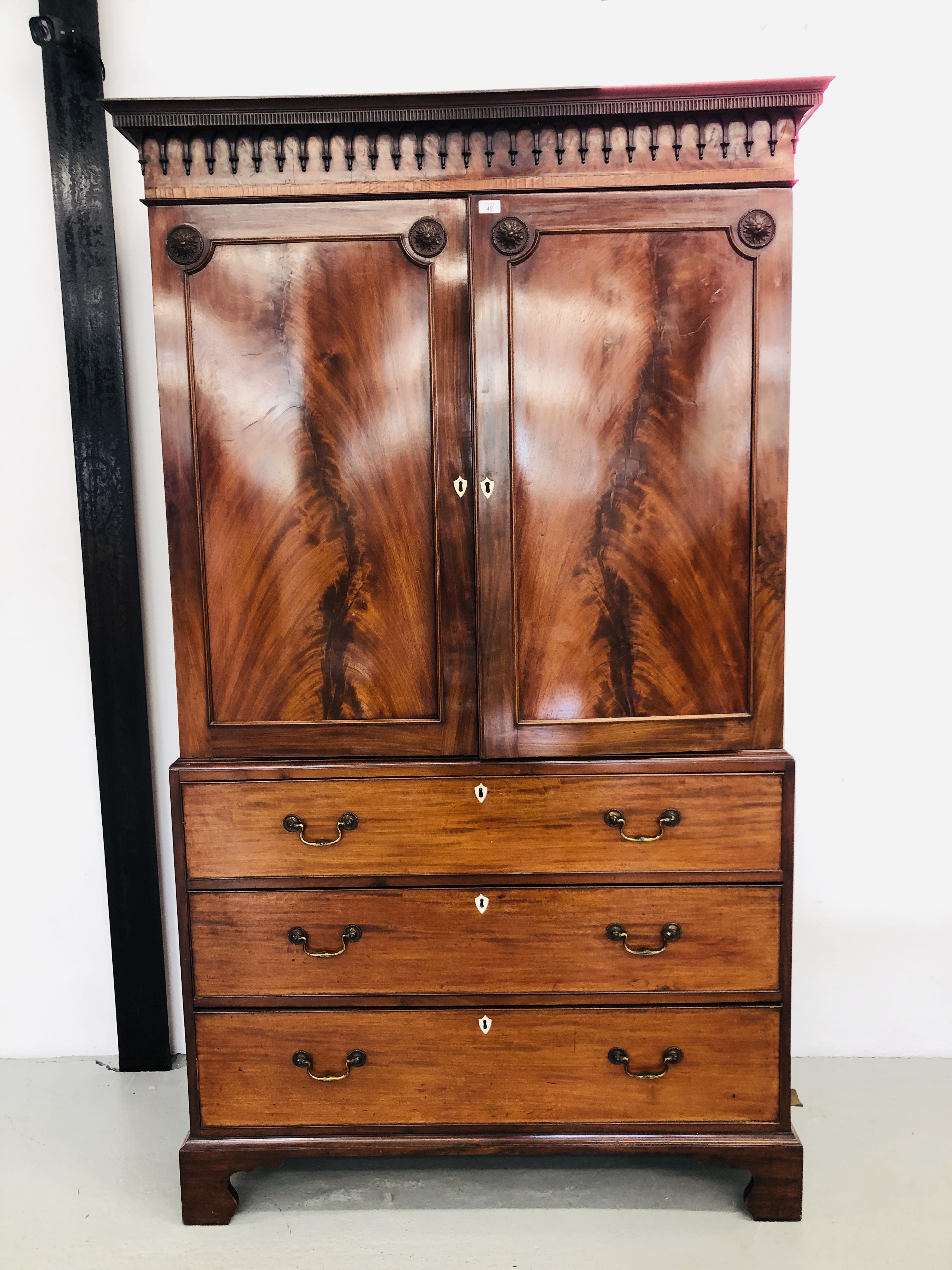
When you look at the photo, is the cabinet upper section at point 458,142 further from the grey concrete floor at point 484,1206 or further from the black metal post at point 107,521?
the grey concrete floor at point 484,1206

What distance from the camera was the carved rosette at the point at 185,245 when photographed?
174cm

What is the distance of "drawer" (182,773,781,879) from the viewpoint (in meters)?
1.84

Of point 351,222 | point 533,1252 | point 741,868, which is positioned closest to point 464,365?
point 351,222

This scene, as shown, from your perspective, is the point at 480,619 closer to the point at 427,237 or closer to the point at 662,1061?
the point at 427,237

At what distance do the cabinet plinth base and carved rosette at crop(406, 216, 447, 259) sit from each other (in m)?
1.87

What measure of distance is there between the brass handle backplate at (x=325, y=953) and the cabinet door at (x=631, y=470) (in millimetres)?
486

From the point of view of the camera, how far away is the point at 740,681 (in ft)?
6.02

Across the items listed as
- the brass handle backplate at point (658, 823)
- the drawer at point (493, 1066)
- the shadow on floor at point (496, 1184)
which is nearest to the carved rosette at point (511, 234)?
the brass handle backplate at point (658, 823)

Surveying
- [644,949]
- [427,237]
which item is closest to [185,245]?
[427,237]

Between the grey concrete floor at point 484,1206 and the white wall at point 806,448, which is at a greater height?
the white wall at point 806,448

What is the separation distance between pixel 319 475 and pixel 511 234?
61cm

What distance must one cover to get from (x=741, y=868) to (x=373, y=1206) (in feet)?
3.73

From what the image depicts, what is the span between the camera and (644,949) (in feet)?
6.12

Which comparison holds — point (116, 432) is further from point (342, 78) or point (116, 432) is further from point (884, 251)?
point (884, 251)
